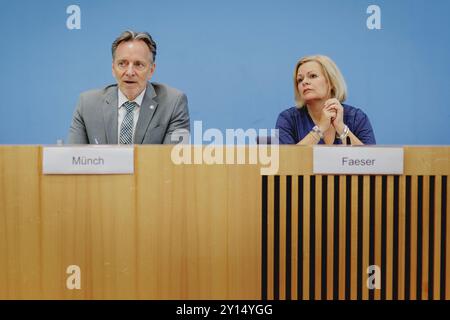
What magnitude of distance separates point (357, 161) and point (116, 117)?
3.69 ft

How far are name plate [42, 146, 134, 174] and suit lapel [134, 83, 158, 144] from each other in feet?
2.47

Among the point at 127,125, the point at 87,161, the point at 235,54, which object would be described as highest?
the point at 235,54

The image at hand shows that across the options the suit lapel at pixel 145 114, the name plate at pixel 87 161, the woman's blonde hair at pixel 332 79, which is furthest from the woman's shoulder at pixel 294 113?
the name plate at pixel 87 161

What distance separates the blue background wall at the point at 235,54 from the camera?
2934 millimetres

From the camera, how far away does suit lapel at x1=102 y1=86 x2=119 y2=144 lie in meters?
2.15

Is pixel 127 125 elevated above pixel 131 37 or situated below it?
below

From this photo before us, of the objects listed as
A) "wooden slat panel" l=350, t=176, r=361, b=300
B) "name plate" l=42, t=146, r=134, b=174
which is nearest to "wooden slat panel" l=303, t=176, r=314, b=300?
"wooden slat panel" l=350, t=176, r=361, b=300

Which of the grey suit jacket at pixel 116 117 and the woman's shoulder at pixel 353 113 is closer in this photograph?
the grey suit jacket at pixel 116 117

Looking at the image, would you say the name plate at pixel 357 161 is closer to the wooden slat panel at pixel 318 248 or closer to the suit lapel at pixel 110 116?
the wooden slat panel at pixel 318 248

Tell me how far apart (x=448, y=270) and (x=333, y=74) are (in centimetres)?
123

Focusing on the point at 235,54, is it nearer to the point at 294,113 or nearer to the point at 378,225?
the point at 294,113

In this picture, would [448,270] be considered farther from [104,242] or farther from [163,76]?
[163,76]

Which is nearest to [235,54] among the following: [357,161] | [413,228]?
[357,161]

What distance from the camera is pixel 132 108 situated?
7.30 ft
